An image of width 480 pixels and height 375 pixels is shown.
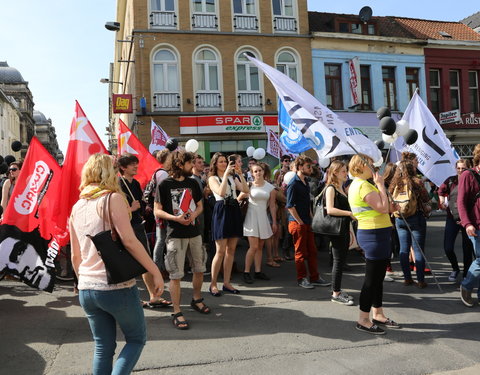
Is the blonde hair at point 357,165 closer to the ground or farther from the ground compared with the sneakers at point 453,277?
farther from the ground

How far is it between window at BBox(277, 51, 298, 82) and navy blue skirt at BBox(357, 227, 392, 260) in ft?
56.7

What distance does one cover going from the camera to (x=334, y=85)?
2161cm

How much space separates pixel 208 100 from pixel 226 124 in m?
1.42

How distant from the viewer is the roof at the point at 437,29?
23891 mm

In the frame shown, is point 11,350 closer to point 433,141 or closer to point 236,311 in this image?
point 236,311

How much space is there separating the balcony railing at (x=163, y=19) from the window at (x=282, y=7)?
498cm

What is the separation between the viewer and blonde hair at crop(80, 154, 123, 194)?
2.93 m

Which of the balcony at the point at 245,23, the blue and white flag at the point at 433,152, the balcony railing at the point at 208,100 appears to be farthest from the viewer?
the balcony at the point at 245,23

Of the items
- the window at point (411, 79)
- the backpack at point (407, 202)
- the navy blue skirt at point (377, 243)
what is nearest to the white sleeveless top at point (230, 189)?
the navy blue skirt at point (377, 243)

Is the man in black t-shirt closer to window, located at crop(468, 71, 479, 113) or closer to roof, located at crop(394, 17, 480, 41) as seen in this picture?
roof, located at crop(394, 17, 480, 41)

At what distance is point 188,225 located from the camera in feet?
15.8

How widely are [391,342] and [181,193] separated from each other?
8.77ft

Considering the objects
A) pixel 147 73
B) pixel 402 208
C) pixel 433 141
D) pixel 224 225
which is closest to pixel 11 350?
pixel 224 225

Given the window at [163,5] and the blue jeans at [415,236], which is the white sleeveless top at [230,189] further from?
the window at [163,5]
